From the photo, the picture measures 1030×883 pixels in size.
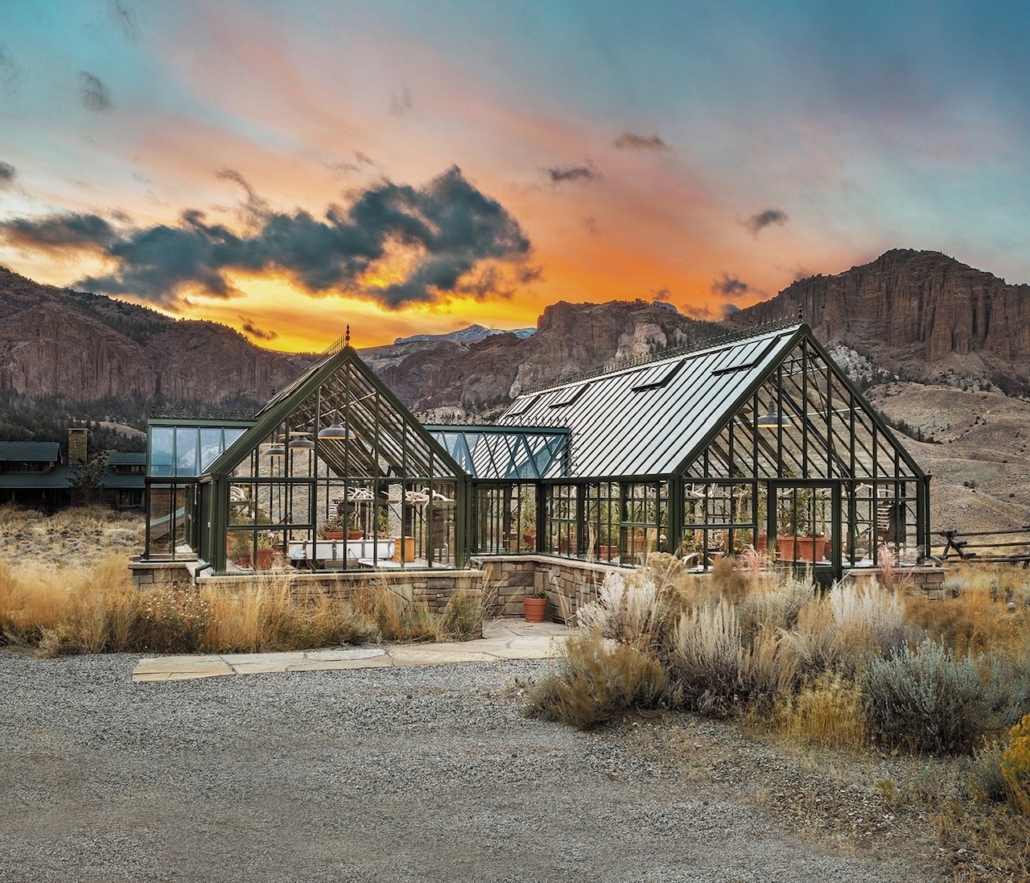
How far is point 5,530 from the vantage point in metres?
37.0

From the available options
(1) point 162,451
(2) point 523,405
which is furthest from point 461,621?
(2) point 523,405

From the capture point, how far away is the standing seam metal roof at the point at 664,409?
48.8ft

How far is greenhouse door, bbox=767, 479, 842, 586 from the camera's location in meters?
14.7

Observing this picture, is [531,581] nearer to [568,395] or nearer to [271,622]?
[568,395]

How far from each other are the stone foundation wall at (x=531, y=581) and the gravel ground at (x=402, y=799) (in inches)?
324

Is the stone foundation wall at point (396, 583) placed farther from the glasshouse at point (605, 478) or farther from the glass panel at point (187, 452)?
the glass panel at point (187, 452)

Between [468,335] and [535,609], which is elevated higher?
[468,335]

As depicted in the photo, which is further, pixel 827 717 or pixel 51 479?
pixel 51 479

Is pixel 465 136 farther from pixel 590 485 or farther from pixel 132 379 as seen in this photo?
pixel 132 379

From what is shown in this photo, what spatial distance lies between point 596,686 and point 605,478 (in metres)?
8.92

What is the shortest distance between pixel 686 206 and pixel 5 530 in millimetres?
29914

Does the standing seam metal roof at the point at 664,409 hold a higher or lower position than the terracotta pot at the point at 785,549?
higher

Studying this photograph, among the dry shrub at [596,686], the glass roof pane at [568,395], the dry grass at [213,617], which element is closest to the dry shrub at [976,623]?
the dry shrub at [596,686]

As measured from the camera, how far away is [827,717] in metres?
6.35
